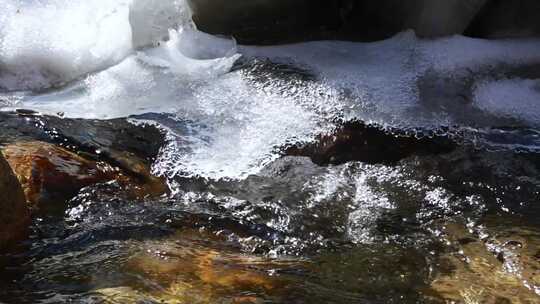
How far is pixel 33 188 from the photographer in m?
3.24

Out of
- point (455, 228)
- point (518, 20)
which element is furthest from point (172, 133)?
point (518, 20)

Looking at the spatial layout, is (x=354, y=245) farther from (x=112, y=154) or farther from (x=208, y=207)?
(x=112, y=154)

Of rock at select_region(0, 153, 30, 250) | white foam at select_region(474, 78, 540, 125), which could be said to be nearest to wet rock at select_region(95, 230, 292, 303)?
rock at select_region(0, 153, 30, 250)

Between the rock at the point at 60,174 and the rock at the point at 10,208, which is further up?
the rock at the point at 60,174

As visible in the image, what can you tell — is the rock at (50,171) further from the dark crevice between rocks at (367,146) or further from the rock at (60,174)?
the dark crevice between rocks at (367,146)

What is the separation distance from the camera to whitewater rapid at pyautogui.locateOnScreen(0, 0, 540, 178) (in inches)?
169

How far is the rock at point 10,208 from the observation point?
2848mm

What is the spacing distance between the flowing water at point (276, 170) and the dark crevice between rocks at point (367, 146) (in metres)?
0.05

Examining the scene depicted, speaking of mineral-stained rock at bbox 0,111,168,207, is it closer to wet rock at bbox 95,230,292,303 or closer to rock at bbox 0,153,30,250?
rock at bbox 0,153,30,250

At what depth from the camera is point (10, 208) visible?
2.90 meters

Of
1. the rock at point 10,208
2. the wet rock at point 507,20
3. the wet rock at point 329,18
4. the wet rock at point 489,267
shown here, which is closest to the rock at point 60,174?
the rock at point 10,208

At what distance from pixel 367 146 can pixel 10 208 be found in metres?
2.24

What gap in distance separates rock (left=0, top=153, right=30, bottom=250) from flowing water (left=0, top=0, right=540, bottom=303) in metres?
0.08

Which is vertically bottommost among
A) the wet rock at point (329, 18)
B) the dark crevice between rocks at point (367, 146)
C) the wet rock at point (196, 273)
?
the wet rock at point (196, 273)
